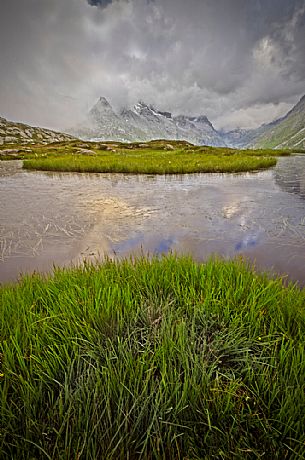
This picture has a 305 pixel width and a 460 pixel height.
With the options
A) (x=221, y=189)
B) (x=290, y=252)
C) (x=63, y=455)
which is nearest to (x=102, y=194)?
(x=221, y=189)

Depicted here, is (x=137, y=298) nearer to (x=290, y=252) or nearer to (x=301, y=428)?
(x=301, y=428)

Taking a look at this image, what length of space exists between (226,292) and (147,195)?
6141 millimetres

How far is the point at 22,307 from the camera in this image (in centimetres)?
196

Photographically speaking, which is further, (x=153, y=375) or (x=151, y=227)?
(x=151, y=227)

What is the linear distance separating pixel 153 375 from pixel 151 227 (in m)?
3.52

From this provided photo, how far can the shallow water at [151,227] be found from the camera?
3596 millimetres

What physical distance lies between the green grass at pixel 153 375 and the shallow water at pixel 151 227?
4.39 ft

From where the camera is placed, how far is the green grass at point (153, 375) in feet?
3.79

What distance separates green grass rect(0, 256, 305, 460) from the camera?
1.16m

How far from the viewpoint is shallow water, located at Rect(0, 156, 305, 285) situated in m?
3.60

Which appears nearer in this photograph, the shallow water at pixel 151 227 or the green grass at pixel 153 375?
the green grass at pixel 153 375

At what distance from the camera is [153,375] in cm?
144

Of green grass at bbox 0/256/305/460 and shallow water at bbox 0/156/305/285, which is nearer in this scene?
green grass at bbox 0/256/305/460

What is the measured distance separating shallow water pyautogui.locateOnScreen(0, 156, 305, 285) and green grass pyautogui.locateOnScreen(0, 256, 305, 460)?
1.34m
